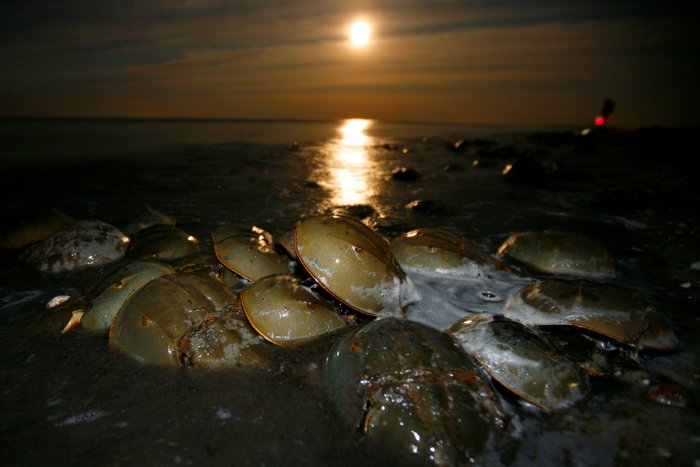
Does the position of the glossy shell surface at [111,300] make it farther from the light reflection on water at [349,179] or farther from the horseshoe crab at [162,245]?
the light reflection on water at [349,179]

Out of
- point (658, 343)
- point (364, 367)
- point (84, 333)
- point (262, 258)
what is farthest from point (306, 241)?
point (658, 343)

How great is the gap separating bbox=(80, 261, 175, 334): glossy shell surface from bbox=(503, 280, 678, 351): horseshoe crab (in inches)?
90.3

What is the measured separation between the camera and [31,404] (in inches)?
63.6

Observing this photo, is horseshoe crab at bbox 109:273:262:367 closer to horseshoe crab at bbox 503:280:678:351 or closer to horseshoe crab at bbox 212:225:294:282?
horseshoe crab at bbox 212:225:294:282

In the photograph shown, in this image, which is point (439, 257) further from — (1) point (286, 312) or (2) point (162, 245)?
(2) point (162, 245)

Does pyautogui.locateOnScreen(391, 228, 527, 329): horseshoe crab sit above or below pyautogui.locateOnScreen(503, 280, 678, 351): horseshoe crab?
below

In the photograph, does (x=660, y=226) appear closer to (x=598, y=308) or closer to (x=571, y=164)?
(x=598, y=308)

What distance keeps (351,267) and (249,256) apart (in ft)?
2.60

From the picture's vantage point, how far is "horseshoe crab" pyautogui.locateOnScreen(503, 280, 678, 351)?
1840 millimetres

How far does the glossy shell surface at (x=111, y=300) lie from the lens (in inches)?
80.4

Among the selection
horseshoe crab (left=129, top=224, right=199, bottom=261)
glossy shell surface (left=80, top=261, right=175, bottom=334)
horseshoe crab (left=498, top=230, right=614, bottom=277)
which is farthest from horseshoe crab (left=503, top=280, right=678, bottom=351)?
horseshoe crab (left=129, top=224, right=199, bottom=261)

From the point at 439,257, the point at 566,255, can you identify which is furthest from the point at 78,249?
the point at 566,255

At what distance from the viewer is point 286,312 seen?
198cm

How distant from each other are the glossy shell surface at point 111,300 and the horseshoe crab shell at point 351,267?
3.23ft
